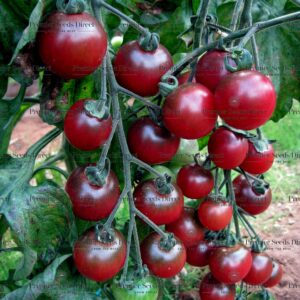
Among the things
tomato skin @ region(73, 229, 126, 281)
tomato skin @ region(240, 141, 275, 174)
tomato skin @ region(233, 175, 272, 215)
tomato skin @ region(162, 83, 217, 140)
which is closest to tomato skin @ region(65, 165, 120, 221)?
tomato skin @ region(73, 229, 126, 281)

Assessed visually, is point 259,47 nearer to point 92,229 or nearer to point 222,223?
point 222,223

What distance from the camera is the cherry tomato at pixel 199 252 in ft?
3.74

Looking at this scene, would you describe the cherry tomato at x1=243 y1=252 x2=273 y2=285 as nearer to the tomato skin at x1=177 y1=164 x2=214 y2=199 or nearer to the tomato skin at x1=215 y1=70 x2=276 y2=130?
the tomato skin at x1=177 y1=164 x2=214 y2=199

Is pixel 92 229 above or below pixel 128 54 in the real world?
below

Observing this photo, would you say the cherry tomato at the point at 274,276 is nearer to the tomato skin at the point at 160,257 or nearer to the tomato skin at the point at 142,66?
the tomato skin at the point at 160,257

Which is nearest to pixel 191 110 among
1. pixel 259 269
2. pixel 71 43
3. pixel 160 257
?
pixel 71 43

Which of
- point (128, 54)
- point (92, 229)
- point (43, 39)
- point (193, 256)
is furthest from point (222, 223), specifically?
point (43, 39)

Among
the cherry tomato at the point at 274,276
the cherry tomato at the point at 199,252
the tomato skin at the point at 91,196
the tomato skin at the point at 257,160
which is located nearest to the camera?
the tomato skin at the point at 91,196

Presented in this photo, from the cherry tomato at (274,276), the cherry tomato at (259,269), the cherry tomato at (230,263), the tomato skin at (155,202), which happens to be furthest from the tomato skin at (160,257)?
the cherry tomato at (274,276)

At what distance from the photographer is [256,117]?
0.75 meters

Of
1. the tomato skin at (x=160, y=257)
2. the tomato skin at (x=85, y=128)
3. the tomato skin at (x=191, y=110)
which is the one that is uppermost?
the tomato skin at (x=191, y=110)

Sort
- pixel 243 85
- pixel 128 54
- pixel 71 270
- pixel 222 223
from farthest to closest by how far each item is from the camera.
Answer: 1. pixel 71 270
2. pixel 222 223
3. pixel 128 54
4. pixel 243 85

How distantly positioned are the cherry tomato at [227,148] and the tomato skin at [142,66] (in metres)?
0.16

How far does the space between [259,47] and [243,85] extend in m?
0.46
